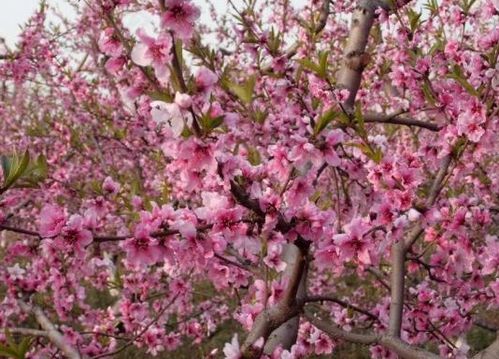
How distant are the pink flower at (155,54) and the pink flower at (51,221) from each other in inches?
29.6

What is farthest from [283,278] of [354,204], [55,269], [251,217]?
[55,269]

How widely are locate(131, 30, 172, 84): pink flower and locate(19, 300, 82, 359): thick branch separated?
2.32 meters

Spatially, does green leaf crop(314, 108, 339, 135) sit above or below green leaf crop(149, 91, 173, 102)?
above

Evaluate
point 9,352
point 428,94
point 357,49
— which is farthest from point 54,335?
point 357,49

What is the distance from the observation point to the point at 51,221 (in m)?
2.05

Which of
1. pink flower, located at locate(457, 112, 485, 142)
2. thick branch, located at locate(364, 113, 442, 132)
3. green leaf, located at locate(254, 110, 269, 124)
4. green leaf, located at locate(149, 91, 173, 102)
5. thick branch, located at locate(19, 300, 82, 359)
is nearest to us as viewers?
green leaf, located at locate(149, 91, 173, 102)

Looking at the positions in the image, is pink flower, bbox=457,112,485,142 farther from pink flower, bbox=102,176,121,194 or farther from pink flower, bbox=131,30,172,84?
pink flower, bbox=102,176,121,194

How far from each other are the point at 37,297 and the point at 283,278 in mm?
2548

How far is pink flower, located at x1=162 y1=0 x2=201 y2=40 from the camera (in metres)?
1.59

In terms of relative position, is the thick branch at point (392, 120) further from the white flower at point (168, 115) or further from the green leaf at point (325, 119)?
the white flower at point (168, 115)

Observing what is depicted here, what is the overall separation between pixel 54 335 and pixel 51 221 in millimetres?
1893

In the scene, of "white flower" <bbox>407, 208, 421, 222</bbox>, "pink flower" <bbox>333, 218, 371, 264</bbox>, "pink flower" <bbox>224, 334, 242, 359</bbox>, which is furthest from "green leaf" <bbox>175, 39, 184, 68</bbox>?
"white flower" <bbox>407, 208, 421, 222</bbox>

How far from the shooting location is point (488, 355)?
206 centimetres

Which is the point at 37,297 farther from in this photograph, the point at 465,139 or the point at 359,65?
the point at 465,139
